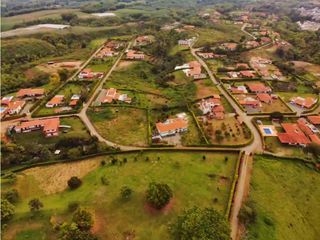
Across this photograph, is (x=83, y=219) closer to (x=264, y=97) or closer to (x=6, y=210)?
(x=6, y=210)

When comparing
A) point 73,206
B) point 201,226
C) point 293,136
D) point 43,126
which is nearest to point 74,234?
point 73,206

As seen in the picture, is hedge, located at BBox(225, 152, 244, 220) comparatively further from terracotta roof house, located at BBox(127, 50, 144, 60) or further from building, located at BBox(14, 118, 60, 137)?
terracotta roof house, located at BBox(127, 50, 144, 60)

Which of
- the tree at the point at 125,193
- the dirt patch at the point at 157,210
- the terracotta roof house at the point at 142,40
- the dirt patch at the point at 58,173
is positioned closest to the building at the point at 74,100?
the dirt patch at the point at 58,173

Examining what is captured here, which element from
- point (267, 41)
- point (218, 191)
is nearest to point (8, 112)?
point (218, 191)

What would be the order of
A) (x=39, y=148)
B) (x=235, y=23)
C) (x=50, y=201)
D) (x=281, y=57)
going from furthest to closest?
(x=235, y=23) → (x=281, y=57) → (x=39, y=148) → (x=50, y=201)

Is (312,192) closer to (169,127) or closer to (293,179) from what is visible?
(293,179)

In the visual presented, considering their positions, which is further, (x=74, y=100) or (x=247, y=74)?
(x=247, y=74)
